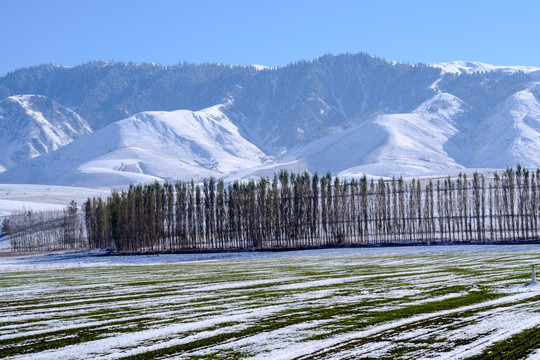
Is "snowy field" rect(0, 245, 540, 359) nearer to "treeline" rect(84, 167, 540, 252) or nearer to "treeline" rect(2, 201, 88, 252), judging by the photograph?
"treeline" rect(84, 167, 540, 252)

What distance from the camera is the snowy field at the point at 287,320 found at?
1500 cm

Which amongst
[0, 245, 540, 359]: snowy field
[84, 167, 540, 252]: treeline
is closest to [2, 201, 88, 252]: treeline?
[84, 167, 540, 252]: treeline

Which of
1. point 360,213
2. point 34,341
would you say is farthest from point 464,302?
point 360,213

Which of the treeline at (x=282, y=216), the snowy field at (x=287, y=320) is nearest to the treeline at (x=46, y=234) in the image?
the treeline at (x=282, y=216)

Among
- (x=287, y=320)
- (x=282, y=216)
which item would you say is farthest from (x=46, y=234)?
(x=287, y=320)

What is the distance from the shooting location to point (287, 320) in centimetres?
1875

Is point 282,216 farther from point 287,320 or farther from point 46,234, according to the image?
point 287,320

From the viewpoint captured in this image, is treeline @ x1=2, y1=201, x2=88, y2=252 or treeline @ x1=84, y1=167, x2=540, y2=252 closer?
treeline @ x1=84, y1=167, x2=540, y2=252

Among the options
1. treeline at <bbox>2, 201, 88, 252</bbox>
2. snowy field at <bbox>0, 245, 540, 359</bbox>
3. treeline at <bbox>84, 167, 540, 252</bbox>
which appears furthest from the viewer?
treeline at <bbox>2, 201, 88, 252</bbox>

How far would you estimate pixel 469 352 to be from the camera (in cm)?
1405

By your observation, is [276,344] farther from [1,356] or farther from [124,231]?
[124,231]

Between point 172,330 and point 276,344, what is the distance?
3530 mm

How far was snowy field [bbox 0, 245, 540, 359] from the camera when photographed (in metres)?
15.0

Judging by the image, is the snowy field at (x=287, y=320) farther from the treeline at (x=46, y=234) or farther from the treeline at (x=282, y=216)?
the treeline at (x=46, y=234)
